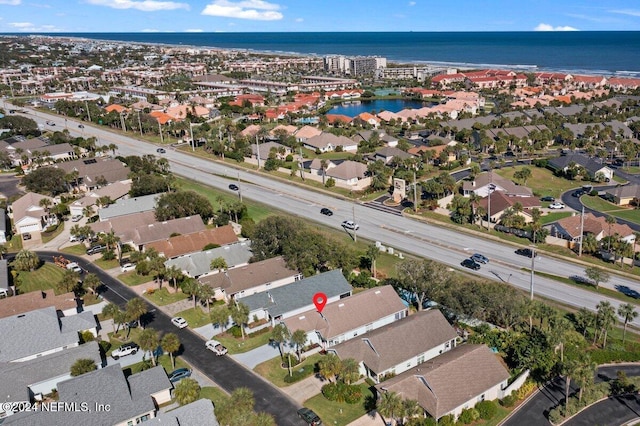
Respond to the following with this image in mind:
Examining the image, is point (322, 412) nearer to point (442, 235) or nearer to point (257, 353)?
point (257, 353)

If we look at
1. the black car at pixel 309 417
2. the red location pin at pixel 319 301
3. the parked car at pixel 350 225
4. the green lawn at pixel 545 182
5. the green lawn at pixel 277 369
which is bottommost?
the green lawn at pixel 277 369

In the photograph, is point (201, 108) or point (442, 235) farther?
point (201, 108)

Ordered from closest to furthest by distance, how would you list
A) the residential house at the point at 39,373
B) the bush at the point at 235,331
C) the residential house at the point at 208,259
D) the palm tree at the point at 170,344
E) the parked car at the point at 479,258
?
the residential house at the point at 39,373
the palm tree at the point at 170,344
the bush at the point at 235,331
the residential house at the point at 208,259
the parked car at the point at 479,258

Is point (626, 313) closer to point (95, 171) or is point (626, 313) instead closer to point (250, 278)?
point (250, 278)

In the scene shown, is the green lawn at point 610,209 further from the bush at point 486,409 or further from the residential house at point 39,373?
the residential house at point 39,373

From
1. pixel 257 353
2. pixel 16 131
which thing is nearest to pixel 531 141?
pixel 257 353

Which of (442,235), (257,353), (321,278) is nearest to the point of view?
(257,353)

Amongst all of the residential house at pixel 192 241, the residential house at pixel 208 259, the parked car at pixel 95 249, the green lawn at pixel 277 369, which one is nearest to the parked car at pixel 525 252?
the green lawn at pixel 277 369
